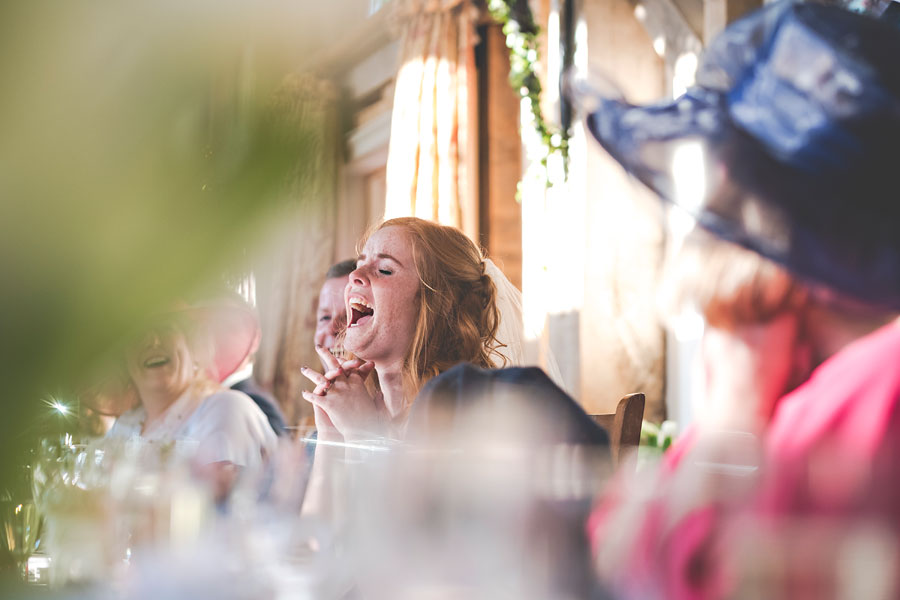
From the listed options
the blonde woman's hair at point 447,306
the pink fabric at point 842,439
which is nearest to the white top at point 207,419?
the blonde woman's hair at point 447,306

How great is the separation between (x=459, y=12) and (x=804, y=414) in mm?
3295

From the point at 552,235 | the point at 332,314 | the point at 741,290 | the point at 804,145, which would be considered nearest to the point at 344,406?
the point at 332,314

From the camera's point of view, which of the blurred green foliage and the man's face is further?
the man's face

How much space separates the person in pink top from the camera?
18.7 inches

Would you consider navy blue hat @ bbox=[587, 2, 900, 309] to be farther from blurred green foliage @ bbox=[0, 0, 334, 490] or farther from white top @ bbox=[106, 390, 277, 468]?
white top @ bbox=[106, 390, 277, 468]

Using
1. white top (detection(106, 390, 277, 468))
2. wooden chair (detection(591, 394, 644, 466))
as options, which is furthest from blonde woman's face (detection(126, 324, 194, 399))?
wooden chair (detection(591, 394, 644, 466))

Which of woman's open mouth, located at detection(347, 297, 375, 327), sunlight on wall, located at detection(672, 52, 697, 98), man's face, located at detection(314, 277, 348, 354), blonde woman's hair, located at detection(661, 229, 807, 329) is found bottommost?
blonde woman's hair, located at detection(661, 229, 807, 329)

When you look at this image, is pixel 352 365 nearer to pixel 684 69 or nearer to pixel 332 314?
pixel 332 314

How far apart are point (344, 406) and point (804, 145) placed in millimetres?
1085

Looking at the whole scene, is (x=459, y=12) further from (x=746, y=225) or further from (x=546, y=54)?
(x=746, y=225)

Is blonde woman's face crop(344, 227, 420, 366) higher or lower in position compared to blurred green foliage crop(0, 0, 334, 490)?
higher

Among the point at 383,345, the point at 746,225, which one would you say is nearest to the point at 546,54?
the point at 383,345

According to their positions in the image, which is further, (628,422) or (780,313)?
(628,422)

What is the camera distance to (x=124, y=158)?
0.22 m
